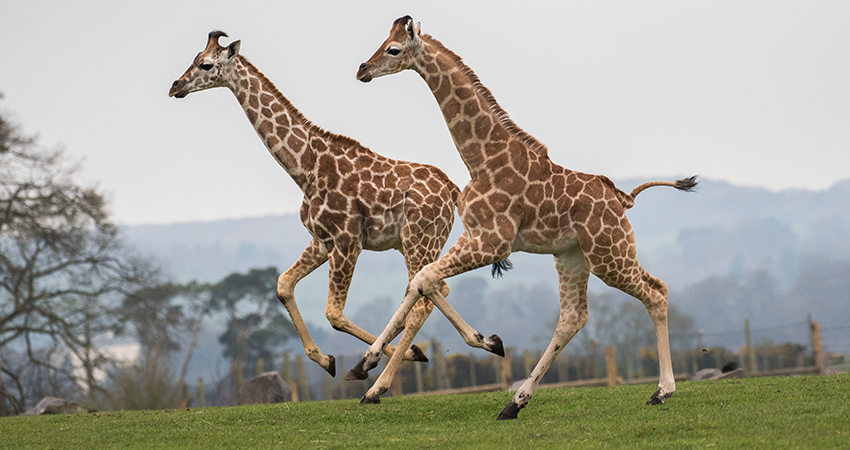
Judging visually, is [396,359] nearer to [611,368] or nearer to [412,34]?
[412,34]

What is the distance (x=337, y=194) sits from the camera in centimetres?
704

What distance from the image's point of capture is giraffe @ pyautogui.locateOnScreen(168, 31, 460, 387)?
277 inches

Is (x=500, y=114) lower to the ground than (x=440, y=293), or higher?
higher

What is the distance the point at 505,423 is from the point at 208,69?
171 inches

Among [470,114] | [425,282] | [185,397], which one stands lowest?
[185,397]

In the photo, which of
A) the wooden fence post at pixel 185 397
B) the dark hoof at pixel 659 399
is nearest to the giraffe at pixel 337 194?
the dark hoof at pixel 659 399

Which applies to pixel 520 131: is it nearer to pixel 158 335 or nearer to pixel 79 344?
pixel 79 344

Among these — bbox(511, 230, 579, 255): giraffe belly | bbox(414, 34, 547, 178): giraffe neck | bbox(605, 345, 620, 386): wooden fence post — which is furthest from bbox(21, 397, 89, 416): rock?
bbox(605, 345, 620, 386): wooden fence post

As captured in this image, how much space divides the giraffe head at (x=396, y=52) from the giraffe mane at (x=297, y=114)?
1.47 m

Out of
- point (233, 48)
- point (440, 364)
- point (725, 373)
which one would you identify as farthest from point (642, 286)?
point (440, 364)

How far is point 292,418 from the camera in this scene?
634 cm

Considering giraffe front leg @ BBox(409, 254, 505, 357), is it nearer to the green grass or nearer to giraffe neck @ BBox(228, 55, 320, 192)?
the green grass

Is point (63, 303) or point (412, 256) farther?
point (63, 303)

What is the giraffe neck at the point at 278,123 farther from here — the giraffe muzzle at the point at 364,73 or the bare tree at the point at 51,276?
the bare tree at the point at 51,276
